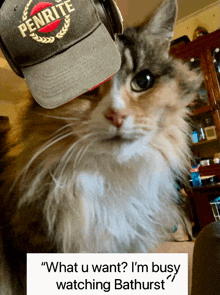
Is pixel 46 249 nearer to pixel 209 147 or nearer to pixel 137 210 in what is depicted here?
pixel 137 210

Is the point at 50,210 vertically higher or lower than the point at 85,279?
higher

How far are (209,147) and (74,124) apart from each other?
0.42 m

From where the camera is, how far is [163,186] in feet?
2.33

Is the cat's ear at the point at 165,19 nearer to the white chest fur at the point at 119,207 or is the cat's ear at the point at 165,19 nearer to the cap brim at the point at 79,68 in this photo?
the cap brim at the point at 79,68

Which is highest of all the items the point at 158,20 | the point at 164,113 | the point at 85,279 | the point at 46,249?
the point at 158,20

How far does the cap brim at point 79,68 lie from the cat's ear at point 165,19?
191 millimetres

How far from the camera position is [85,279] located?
699mm

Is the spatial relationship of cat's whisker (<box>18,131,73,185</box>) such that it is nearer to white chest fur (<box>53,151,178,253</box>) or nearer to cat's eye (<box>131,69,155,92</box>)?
white chest fur (<box>53,151,178,253</box>)

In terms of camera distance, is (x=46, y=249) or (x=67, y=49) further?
(x=46, y=249)

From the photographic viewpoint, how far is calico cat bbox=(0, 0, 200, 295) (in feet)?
2.26

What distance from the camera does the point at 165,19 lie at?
704 millimetres

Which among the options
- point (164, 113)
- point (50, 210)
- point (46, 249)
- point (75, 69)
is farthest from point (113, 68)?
point (46, 249)
